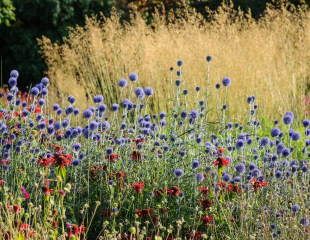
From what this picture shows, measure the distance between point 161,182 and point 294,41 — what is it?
19.5 ft

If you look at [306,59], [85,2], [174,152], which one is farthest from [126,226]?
[85,2]

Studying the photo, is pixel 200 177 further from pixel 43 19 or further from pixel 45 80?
pixel 43 19

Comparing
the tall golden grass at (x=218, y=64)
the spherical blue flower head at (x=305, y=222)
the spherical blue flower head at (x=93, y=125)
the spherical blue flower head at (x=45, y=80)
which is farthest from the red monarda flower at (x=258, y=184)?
the tall golden grass at (x=218, y=64)

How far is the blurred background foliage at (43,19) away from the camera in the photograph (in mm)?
13773

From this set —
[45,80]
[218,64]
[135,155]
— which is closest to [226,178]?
[135,155]

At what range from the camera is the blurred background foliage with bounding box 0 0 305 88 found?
1377cm

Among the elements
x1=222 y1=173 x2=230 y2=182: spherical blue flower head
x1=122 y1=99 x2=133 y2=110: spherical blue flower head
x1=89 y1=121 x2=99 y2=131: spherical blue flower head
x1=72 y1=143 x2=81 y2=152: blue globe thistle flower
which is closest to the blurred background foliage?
x1=122 y1=99 x2=133 y2=110: spherical blue flower head

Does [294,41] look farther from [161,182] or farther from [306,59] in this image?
[161,182]

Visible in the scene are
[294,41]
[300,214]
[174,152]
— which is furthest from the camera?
[294,41]

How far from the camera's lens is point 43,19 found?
46.5 feet

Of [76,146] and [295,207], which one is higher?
[76,146]

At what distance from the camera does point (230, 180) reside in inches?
164

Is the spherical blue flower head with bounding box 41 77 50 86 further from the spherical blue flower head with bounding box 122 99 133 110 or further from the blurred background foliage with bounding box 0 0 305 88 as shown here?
the blurred background foliage with bounding box 0 0 305 88

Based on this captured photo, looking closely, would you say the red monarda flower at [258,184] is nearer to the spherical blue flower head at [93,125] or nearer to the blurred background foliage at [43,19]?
the spherical blue flower head at [93,125]
